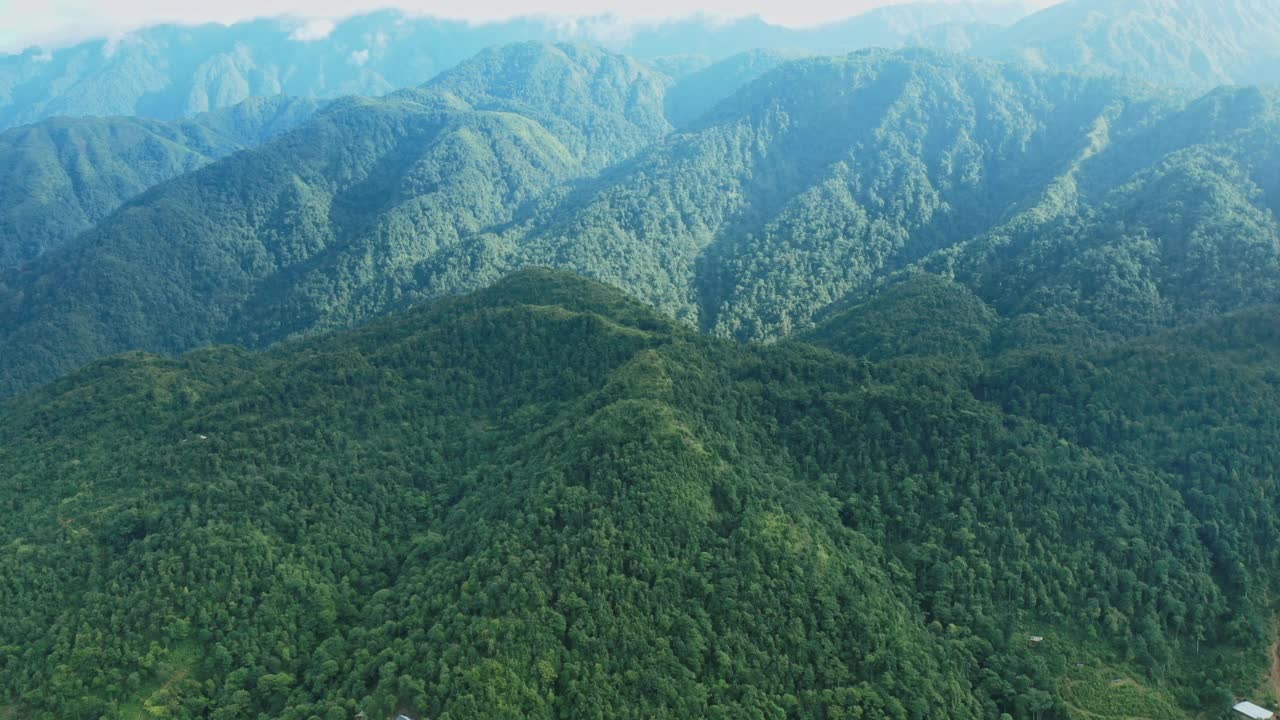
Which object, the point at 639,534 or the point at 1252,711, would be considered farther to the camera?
the point at 639,534

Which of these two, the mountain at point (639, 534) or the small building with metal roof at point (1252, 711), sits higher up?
the mountain at point (639, 534)

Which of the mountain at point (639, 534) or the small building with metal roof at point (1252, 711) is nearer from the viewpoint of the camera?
the mountain at point (639, 534)

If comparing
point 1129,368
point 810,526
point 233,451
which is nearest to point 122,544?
point 233,451

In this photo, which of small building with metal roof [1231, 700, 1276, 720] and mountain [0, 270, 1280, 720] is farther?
small building with metal roof [1231, 700, 1276, 720]

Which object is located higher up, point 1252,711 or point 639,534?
point 639,534

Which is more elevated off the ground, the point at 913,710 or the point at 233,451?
the point at 233,451

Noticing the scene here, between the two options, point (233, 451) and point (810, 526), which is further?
point (233, 451)

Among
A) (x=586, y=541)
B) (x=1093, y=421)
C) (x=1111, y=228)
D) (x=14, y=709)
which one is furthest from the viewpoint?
(x=1111, y=228)

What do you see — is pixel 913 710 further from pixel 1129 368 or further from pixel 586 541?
pixel 1129 368
